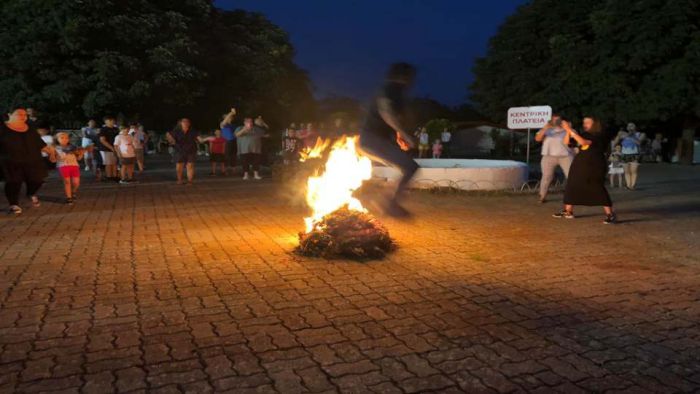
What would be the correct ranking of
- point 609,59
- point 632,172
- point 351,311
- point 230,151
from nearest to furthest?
point 351,311 < point 632,172 < point 230,151 < point 609,59

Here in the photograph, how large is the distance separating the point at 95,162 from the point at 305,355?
1640 centimetres

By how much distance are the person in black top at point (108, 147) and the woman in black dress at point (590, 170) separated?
12472 millimetres

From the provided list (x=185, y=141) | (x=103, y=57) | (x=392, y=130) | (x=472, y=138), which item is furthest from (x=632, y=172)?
(x=472, y=138)

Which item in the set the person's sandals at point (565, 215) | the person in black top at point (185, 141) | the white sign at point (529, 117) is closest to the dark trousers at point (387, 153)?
the person's sandals at point (565, 215)

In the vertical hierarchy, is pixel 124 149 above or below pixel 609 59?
below

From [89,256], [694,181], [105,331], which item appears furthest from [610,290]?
[694,181]

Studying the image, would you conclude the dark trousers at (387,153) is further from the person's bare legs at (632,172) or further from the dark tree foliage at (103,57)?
the dark tree foliage at (103,57)

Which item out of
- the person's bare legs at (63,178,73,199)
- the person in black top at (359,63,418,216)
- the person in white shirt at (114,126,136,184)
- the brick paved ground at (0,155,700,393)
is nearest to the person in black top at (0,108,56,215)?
the person's bare legs at (63,178,73,199)

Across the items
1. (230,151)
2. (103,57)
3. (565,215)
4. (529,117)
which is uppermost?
(103,57)

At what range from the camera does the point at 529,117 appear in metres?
15.7

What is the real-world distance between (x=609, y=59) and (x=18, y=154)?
29.0 meters

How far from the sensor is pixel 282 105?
30438 mm

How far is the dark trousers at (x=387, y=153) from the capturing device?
6938 mm

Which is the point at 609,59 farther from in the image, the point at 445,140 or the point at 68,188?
the point at 68,188
